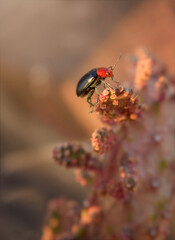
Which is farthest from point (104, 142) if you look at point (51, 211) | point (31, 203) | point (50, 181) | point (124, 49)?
point (124, 49)

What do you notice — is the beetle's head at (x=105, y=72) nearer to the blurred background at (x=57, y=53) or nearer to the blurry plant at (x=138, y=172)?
the blurry plant at (x=138, y=172)

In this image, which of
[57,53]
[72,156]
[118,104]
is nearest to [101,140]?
[118,104]

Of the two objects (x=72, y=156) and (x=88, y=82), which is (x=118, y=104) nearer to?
(x=88, y=82)

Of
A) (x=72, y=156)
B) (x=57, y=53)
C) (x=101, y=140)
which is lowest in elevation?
(x=101, y=140)

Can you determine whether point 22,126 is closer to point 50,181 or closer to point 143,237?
point 50,181

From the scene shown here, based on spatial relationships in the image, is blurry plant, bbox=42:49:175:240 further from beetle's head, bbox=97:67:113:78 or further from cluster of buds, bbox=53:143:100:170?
beetle's head, bbox=97:67:113:78

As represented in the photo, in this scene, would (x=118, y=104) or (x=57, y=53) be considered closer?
(x=118, y=104)
